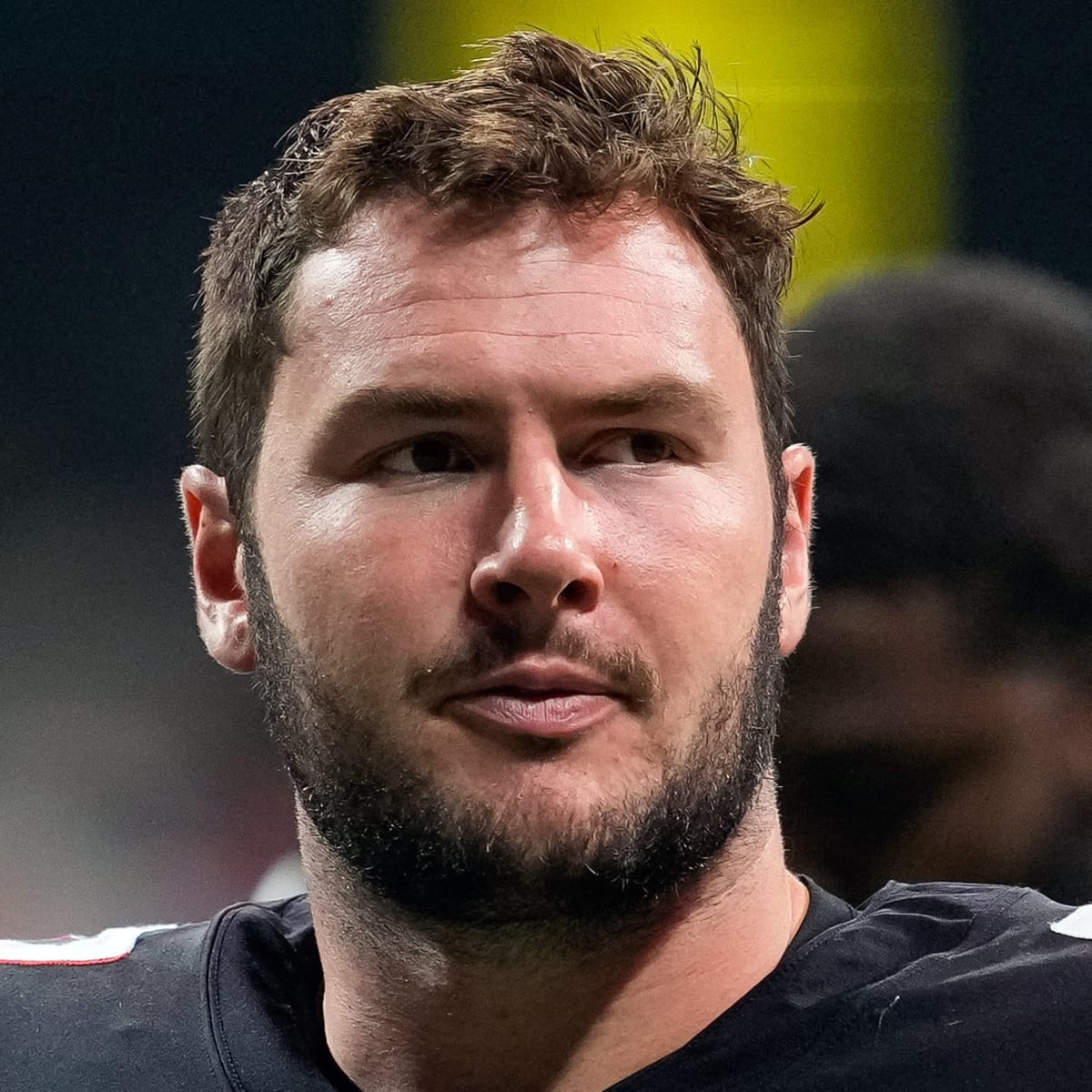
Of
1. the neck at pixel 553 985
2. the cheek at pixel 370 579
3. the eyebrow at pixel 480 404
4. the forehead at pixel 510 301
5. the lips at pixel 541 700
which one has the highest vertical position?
the forehead at pixel 510 301

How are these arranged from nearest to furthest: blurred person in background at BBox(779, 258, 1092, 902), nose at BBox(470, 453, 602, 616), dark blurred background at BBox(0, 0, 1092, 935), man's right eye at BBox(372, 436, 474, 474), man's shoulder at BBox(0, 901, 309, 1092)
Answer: nose at BBox(470, 453, 602, 616) < man's right eye at BBox(372, 436, 474, 474) < man's shoulder at BBox(0, 901, 309, 1092) < blurred person in background at BBox(779, 258, 1092, 902) < dark blurred background at BBox(0, 0, 1092, 935)

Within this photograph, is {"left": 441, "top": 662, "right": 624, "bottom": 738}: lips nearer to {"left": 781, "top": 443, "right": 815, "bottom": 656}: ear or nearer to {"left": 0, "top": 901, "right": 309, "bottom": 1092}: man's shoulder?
{"left": 781, "top": 443, "right": 815, "bottom": 656}: ear

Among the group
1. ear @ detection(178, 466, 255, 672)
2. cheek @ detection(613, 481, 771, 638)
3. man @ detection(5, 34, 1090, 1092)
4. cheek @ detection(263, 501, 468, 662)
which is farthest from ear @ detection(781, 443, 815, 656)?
ear @ detection(178, 466, 255, 672)

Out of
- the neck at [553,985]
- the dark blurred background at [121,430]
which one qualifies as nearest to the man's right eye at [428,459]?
the neck at [553,985]

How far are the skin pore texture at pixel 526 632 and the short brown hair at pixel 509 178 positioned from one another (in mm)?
28

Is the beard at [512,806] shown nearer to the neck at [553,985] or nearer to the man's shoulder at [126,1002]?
the neck at [553,985]

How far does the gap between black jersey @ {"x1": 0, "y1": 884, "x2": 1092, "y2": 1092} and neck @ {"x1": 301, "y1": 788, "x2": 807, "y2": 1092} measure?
3cm

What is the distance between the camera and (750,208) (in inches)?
53.2

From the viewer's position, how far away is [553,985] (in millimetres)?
1223

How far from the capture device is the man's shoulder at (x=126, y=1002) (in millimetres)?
1331

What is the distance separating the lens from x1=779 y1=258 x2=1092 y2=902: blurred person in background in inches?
71.6

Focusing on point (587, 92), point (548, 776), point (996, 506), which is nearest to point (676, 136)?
point (587, 92)

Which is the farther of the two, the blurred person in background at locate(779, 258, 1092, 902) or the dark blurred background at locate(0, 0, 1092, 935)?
the dark blurred background at locate(0, 0, 1092, 935)

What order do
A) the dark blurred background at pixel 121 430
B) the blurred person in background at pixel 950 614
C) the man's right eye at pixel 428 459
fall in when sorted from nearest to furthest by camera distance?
the man's right eye at pixel 428 459 < the blurred person in background at pixel 950 614 < the dark blurred background at pixel 121 430
